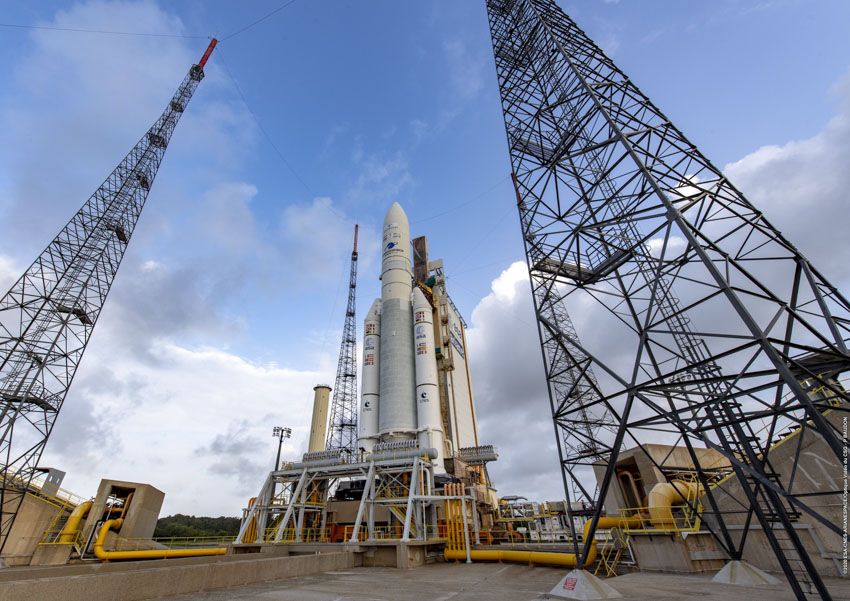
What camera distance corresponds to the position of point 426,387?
32625 millimetres

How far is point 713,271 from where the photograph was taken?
719 cm

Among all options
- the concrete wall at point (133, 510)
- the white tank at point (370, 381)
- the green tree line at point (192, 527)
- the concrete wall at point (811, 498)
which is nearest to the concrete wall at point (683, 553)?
the concrete wall at point (811, 498)

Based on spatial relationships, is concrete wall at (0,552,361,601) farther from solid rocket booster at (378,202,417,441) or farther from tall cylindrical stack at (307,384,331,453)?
tall cylindrical stack at (307,384,331,453)

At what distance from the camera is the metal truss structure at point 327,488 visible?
2341 cm

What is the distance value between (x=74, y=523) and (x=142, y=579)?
95.3 feet

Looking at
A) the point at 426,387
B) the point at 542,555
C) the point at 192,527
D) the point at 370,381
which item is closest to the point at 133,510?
the point at 370,381

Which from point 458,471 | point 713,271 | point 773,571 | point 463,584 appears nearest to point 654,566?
point 773,571

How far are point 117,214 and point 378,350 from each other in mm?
25367

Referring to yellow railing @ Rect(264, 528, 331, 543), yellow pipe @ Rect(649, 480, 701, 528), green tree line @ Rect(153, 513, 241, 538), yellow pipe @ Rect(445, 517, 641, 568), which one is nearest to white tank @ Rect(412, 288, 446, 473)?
yellow railing @ Rect(264, 528, 331, 543)

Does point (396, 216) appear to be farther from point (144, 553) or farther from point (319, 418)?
point (144, 553)

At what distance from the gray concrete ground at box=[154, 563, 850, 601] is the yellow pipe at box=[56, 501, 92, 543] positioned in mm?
26663

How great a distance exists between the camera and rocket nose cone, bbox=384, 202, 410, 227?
41.6 metres

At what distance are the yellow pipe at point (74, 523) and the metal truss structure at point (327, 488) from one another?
1259 centimetres

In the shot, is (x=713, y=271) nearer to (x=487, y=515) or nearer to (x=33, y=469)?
(x=487, y=515)
